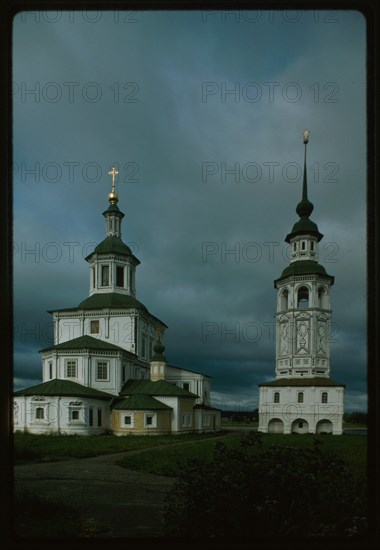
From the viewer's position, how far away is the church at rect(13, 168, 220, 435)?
325 centimetres

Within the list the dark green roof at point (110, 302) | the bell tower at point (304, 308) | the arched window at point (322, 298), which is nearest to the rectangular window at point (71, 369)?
the dark green roof at point (110, 302)

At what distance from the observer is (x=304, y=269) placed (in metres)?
2.29

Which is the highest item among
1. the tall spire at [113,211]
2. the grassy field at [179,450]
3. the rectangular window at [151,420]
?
the tall spire at [113,211]

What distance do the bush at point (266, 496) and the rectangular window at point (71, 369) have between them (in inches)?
325

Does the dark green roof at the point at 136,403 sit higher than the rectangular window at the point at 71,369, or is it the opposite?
the rectangular window at the point at 71,369

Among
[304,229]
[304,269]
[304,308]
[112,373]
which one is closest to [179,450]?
[304,308]

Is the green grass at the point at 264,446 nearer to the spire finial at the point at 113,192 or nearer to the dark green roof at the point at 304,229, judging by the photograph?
the dark green roof at the point at 304,229

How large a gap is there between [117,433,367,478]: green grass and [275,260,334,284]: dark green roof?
34.6 inches

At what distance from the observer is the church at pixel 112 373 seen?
3.25m

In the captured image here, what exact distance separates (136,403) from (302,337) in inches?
281

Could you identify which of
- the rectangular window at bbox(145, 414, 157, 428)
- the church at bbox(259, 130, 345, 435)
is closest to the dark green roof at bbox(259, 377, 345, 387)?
the church at bbox(259, 130, 345, 435)

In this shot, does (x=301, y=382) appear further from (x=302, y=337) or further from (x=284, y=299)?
(x=284, y=299)
